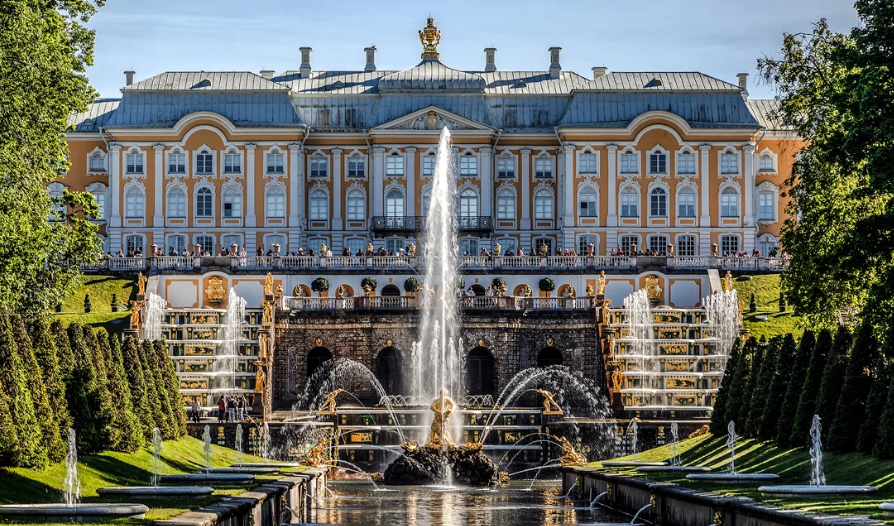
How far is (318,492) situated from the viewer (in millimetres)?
37656

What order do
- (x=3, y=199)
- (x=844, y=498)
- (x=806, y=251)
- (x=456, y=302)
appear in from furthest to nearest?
(x=456, y=302) < (x=806, y=251) < (x=3, y=199) < (x=844, y=498)

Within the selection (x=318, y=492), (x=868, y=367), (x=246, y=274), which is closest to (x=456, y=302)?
(x=246, y=274)

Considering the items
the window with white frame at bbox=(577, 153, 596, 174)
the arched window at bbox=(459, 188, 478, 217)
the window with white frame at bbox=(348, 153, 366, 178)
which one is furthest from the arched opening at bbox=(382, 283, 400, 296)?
the window with white frame at bbox=(577, 153, 596, 174)

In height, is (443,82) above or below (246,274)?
above

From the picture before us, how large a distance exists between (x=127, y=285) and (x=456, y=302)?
16224 mm

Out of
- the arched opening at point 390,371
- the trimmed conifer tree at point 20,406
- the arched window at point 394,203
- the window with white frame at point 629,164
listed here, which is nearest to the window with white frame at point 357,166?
the arched window at point 394,203

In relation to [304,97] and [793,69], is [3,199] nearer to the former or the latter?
[793,69]

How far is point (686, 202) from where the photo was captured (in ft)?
278

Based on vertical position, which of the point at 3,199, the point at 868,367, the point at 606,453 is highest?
the point at 3,199

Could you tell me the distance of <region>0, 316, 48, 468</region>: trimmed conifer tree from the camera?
27.2 metres

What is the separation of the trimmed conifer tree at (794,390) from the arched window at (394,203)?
48693 millimetres

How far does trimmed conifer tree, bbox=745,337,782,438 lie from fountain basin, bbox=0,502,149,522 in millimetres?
19743

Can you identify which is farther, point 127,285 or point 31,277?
point 127,285

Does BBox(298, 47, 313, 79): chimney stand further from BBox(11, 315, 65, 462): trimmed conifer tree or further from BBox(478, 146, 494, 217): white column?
BBox(11, 315, 65, 462): trimmed conifer tree
